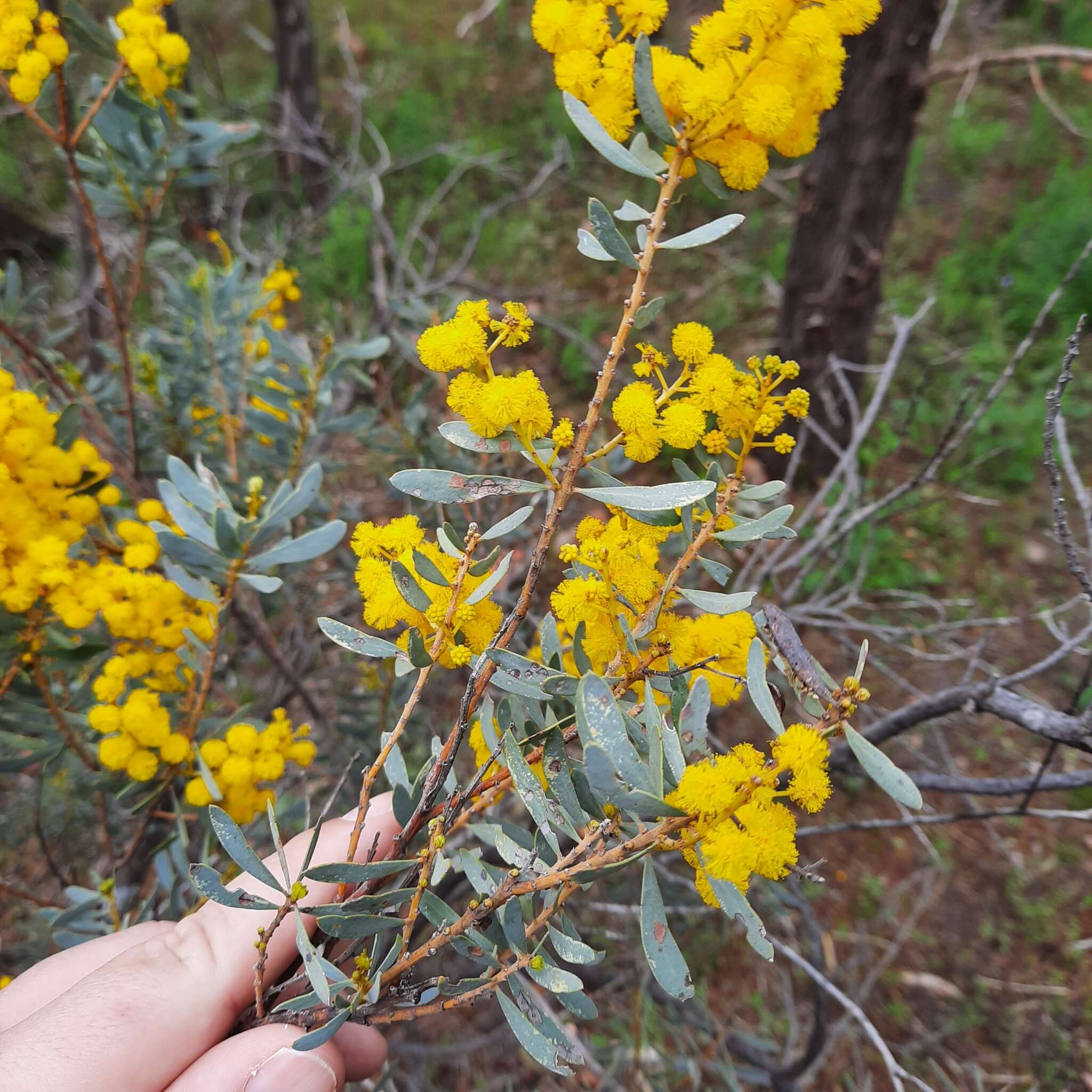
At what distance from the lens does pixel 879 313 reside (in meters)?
2.84

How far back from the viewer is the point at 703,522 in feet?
2.23

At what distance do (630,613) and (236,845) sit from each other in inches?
15.6

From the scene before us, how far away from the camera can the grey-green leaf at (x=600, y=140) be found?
1.95 ft

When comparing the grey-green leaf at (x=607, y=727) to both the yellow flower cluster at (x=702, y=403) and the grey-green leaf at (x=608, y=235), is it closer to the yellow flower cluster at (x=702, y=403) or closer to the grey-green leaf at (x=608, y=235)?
the yellow flower cluster at (x=702, y=403)

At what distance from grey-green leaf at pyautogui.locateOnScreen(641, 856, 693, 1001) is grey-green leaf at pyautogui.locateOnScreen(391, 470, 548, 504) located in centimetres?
32

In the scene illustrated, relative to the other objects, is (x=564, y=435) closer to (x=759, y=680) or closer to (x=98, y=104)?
(x=759, y=680)

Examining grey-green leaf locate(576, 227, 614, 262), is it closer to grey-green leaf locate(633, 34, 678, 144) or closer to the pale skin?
grey-green leaf locate(633, 34, 678, 144)

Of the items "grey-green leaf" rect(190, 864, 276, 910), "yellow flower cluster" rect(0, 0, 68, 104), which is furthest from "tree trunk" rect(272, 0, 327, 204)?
"grey-green leaf" rect(190, 864, 276, 910)

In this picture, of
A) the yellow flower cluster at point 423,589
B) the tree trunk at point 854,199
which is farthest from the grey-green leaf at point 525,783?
the tree trunk at point 854,199

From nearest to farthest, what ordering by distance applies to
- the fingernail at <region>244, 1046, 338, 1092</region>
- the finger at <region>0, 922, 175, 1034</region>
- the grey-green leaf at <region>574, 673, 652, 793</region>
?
1. the grey-green leaf at <region>574, 673, 652, 793</region>
2. the fingernail at <region>244, 1046, 338, 1092</region>
3. the finger at <region>0, 922, 175, 1034</region>

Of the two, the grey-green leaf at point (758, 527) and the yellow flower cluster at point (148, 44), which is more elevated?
the yellow flower cluster at point (148, 44)

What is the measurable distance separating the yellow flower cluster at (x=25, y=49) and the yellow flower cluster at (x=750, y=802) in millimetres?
1169

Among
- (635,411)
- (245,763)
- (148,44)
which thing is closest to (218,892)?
(245,763)

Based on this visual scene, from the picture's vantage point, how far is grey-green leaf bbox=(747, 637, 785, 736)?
1.77ft
